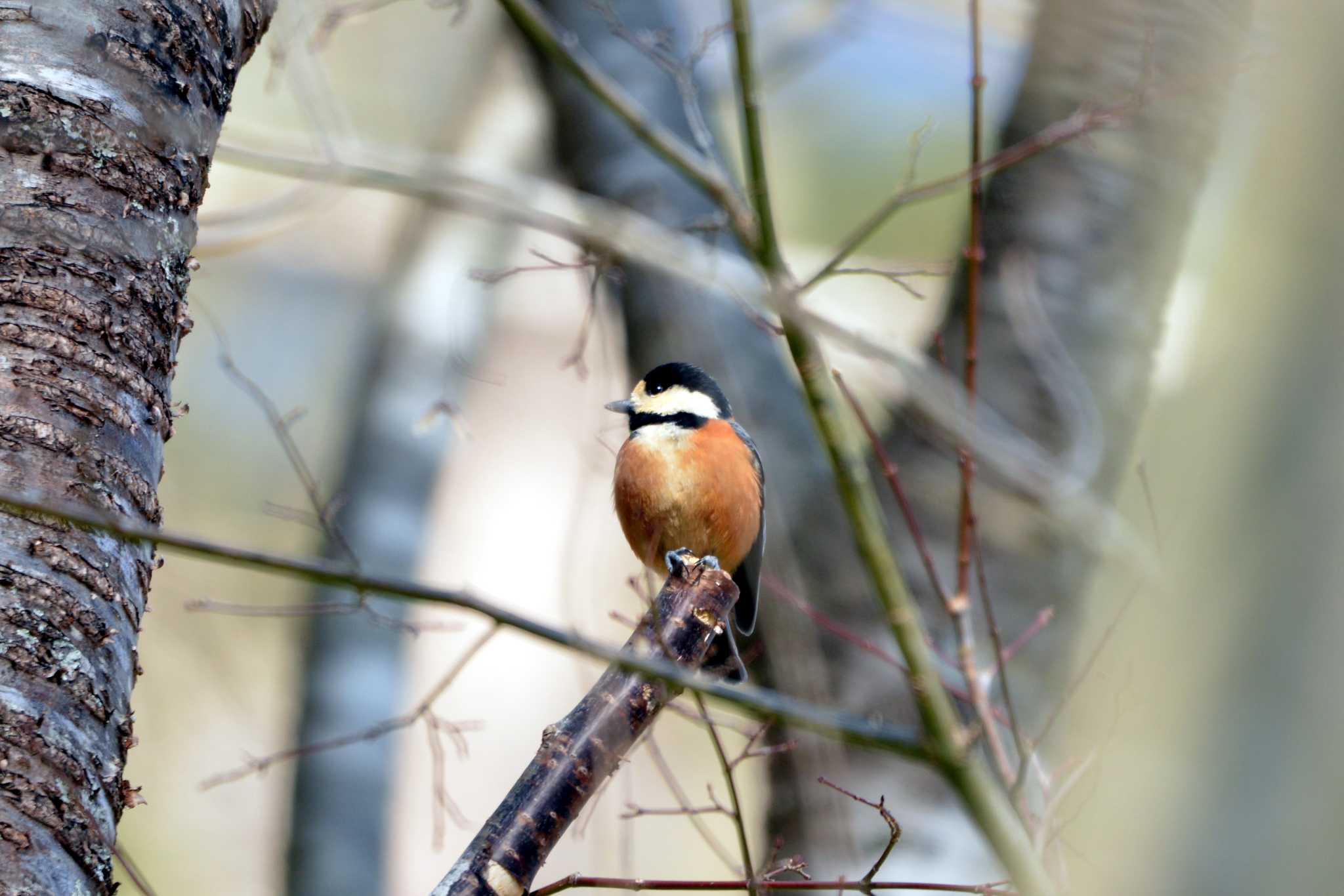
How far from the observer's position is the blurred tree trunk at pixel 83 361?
169 cm

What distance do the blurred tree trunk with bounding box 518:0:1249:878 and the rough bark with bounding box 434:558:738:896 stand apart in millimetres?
2666

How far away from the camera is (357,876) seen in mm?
5387

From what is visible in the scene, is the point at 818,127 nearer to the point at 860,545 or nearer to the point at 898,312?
the point at 898,312

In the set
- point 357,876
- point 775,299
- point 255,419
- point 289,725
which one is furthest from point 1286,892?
point 255,419

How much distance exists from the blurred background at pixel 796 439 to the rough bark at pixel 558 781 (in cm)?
86

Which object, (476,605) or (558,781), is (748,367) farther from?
(476,605)

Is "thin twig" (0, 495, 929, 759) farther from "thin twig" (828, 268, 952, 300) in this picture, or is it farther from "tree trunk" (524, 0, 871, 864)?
"tree trunk" (524, 0, 871, 864)

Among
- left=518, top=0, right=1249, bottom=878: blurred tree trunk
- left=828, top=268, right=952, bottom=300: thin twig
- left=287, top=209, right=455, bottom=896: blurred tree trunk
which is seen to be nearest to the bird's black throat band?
left=828, top=268, right=952, bottom=300: thin twig

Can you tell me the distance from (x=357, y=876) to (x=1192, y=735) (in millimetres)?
4386

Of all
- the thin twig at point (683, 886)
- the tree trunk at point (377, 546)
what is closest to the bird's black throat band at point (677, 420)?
the tree trunk at point (377, 546)

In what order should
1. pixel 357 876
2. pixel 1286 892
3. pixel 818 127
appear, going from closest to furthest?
pixel 1286 892, pixel 357 876, pixel 818 127

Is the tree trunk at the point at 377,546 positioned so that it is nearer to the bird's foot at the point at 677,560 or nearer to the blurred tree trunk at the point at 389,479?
the blurred tree trunk at the point at 389,479

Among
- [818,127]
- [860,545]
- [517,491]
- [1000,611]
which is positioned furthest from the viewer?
[818,127]

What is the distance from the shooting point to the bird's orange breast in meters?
3.46
